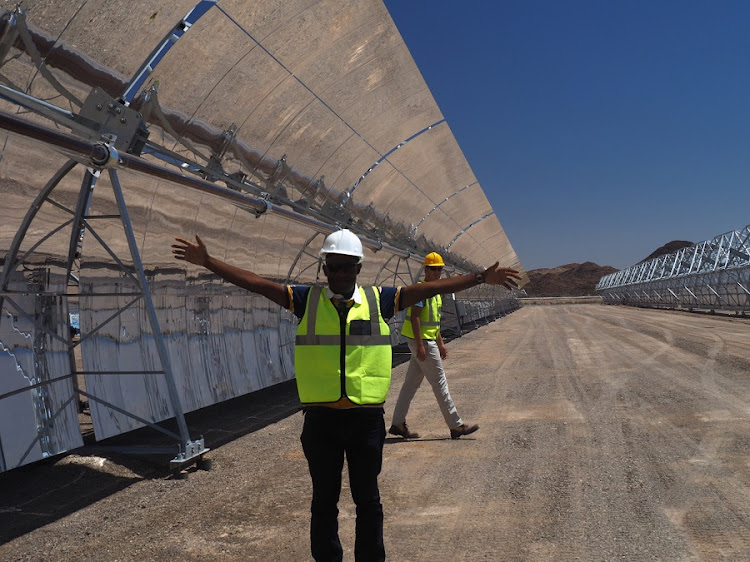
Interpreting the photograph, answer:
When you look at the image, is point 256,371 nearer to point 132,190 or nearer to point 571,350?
point 132,190

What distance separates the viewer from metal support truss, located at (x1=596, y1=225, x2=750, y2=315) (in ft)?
104

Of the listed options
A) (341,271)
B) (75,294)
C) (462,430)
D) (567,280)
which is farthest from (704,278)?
(567,280)

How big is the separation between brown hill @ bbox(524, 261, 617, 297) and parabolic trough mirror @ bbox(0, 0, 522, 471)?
101466mm

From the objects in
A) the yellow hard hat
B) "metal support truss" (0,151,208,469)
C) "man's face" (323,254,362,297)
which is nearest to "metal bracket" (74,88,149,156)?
"metal support truss" (0,151,208,469)

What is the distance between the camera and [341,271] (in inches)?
108

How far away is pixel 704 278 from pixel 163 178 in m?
39.5

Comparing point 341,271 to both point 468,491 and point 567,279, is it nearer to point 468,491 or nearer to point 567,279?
point 468,491

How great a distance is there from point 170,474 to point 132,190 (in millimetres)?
3502

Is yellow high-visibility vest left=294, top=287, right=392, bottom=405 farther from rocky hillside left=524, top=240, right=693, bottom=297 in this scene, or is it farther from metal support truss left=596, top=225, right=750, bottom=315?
rocky hillside left=524, top=240, right=693, bottom=297

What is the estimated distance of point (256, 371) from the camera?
31.6 ft

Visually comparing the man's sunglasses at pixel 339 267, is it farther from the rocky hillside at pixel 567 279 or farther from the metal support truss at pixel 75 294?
the rocky hillside at pixel 567 279

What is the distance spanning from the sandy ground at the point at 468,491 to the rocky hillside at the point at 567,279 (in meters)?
100

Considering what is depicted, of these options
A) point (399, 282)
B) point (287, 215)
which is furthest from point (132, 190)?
point (399, 282)

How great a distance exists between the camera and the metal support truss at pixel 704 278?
1251 inches
